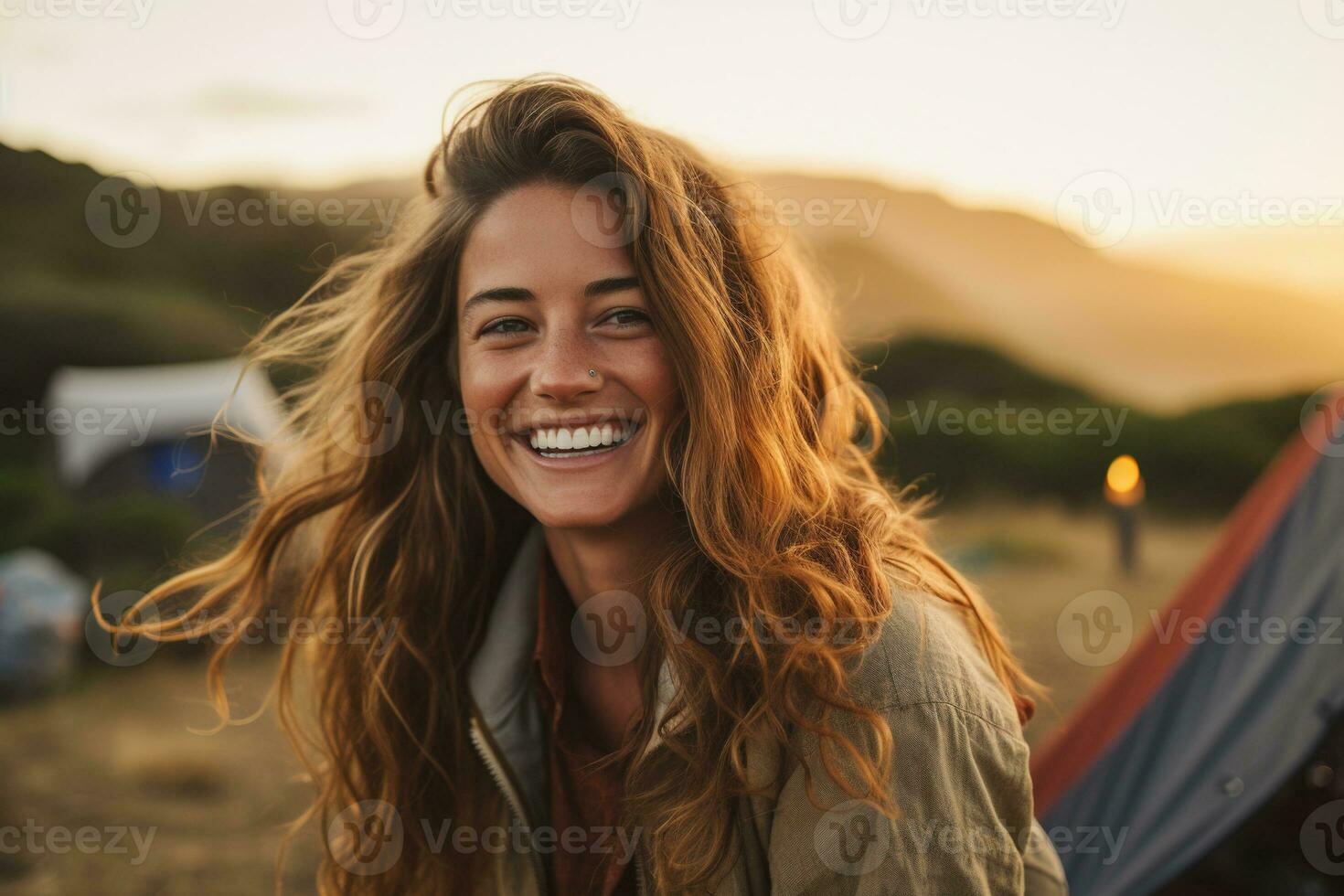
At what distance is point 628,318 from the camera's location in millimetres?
1498

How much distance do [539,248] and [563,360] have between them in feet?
0.57

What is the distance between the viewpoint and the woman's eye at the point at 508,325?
154 centimetres

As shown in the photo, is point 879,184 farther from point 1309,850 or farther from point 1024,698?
point 1024,698

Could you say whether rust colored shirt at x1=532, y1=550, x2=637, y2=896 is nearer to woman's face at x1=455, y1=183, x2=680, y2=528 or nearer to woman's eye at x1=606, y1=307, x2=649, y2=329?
woman's face at x1=455, y1=183, x2=680, y2=528

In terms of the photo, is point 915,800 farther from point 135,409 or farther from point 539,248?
point 135,409

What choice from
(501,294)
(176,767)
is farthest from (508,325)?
(176,767)

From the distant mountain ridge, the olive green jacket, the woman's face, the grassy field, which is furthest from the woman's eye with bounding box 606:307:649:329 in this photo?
the distant mountain ridge

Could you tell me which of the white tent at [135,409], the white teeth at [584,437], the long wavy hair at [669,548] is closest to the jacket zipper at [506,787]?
the long wavy hair at [669,548]

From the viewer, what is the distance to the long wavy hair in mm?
1432

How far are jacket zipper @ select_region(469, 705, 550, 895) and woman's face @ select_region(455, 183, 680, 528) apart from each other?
1.28ft

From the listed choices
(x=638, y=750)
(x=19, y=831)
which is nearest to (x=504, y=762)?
(x=638, y=750)

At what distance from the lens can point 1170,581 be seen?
5926 mm

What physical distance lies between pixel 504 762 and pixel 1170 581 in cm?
526

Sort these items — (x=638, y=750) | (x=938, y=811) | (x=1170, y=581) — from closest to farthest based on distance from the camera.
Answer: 1. (x=938, y=811)
2. (x=638, y=750)
3. (x=1170, y=581)
